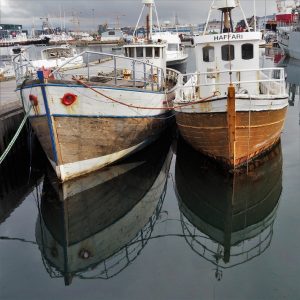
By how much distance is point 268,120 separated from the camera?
12.2 metres

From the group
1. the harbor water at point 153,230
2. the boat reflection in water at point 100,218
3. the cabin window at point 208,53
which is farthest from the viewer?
the cabin window at point 208,53

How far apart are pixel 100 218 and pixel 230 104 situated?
498cm

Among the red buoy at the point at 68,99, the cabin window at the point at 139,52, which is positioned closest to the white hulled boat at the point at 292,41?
the cabin window at the point at 139,52

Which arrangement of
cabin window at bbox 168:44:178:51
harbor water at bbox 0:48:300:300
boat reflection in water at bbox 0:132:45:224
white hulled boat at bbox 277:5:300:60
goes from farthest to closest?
1. white hulled boat at bbox 277:5:300:60
2. cabin window at bbox 168:44:178:51
3. boat reflection in water at bbox 0:132:45:224
4. harbor water at bbox 0:48:300:300

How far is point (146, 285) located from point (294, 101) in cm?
2111

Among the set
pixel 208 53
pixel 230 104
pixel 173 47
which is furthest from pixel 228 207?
pixel 173 47

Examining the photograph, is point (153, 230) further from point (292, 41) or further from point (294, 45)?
point (292, 41)

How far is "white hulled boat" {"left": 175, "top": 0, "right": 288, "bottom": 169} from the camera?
11422 mm

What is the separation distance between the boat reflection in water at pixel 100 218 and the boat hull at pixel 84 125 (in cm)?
61

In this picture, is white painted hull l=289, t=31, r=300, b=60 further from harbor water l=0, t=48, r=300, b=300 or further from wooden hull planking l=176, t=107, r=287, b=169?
wooden hull planking l=176, t=107, r=287, b=169

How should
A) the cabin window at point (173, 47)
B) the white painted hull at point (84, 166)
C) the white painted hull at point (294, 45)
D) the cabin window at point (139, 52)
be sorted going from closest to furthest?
the white painted hull at point (84, 166) < the cabin window at point (139, 52) < the cabin window at point (173, 47) < the white painted hull at point (294, 45)

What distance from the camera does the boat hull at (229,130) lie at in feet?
38.1

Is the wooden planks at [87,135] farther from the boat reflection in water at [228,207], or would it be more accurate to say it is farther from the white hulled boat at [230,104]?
the boat reflection in water at [228,207]

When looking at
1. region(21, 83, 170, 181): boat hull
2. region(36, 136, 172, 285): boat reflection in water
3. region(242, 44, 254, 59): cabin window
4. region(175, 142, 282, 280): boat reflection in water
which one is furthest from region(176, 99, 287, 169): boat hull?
region(242, 44, 254, 59): cabin window
